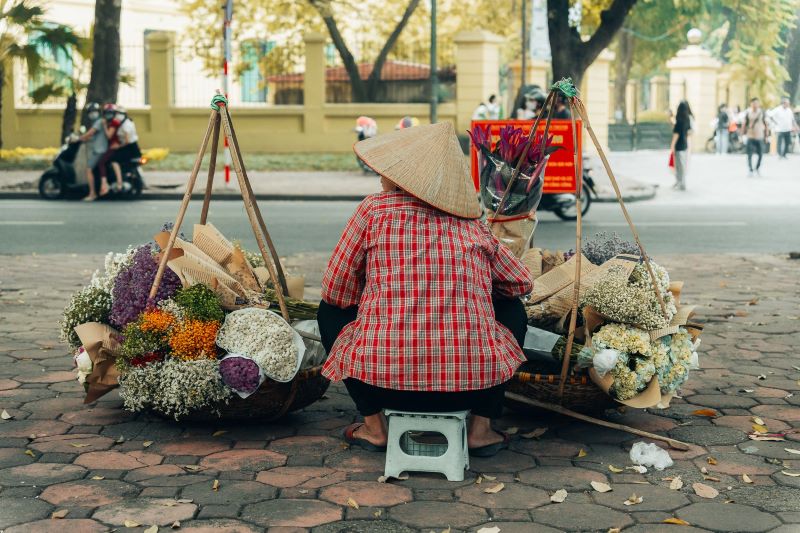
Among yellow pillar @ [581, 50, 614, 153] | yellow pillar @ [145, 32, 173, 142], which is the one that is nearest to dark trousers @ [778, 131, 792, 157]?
yellow pillar @ [581, 50, 614, 153]

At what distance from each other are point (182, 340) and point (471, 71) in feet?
70.8

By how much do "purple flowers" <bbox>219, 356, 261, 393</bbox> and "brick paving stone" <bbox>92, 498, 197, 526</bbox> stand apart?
70 cm

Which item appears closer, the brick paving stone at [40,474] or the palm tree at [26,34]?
the brick paving stone at [40,474]

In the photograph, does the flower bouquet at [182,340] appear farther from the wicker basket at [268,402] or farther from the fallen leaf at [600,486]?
the fallen leaf at [600,486]

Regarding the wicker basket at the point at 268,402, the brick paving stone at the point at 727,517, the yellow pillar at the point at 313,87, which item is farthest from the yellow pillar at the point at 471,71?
the brick paving stone at the point at 727,517

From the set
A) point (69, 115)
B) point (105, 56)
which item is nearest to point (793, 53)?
point (69, 115)

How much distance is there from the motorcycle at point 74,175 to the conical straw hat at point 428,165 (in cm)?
1295

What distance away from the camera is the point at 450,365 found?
4.06 meters

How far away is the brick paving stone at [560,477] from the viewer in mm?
4054

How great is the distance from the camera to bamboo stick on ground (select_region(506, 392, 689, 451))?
450 centimetres

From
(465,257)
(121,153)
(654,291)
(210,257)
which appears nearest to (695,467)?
(654,291)

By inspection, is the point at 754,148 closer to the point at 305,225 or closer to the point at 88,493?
the point at 305,225

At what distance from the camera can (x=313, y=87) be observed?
2505 cm

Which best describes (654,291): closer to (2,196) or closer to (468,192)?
(468,192)
